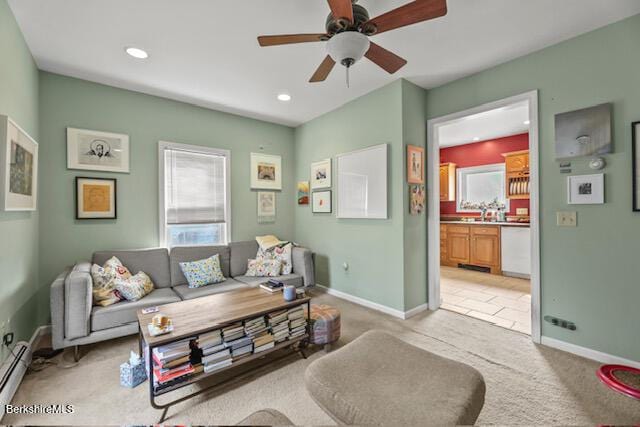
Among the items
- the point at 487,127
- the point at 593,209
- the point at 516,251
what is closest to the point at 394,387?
the point at 593,209

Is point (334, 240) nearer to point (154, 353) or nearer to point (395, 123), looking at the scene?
point (395, 123)

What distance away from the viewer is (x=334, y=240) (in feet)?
13.3

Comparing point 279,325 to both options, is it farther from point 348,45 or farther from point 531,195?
point 531,195

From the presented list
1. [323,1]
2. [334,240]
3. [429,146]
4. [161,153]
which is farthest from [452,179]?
[161,153]

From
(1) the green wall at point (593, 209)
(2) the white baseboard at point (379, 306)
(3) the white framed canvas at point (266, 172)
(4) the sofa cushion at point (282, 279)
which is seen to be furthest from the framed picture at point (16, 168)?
(1) the green wall at point (593, 209)

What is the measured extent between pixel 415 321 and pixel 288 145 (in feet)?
10.8

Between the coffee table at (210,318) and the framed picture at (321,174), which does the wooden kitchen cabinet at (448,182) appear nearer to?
the framed picture at (321,174)

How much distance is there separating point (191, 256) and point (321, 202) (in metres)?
1.94

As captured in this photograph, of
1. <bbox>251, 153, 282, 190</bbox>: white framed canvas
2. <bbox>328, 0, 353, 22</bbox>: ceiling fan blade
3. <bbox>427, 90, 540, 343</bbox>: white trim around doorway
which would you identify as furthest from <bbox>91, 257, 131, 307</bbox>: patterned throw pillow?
<bbox>427, 90, 540, 343</bbox>: white trim around doorway

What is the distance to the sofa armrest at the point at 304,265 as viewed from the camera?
12.0ft

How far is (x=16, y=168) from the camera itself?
6.61 feet

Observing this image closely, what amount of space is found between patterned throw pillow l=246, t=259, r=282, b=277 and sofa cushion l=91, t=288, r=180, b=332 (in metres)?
1.06

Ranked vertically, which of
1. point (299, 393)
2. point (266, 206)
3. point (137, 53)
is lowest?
point (299, 393)

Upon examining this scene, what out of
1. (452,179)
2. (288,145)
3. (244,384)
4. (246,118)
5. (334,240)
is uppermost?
(246,118)
